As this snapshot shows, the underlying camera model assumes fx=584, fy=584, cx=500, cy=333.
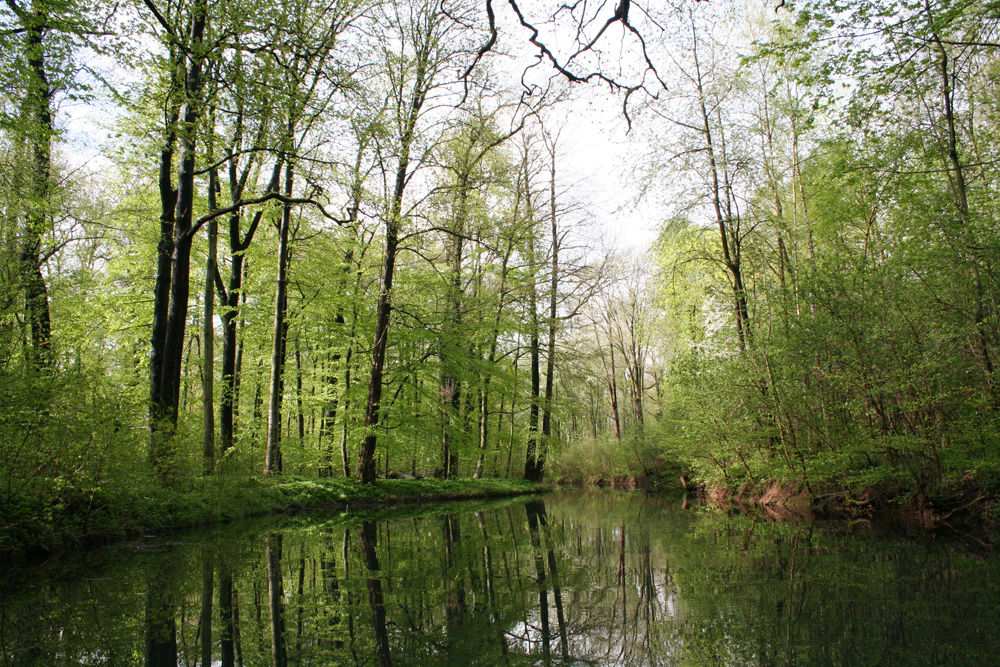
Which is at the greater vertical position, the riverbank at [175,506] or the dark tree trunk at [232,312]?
the dark tree trunk at [232,312]

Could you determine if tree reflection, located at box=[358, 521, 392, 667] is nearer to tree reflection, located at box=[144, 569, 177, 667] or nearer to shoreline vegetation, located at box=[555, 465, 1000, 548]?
tree reflection, located at box=[144, 569, 177, 667]

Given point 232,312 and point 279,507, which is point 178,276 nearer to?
point 232,312

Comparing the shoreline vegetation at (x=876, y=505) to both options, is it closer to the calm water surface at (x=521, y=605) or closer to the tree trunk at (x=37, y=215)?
the calm water surface at (x=521, y=605)

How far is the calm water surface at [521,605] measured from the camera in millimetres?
2879

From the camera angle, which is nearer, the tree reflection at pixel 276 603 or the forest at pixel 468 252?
the tree reflection at pixel 276 603

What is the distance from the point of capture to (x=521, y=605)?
386 cm

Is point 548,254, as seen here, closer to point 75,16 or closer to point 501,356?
point 501,356

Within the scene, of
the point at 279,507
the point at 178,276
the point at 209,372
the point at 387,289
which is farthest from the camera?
the point at 387,289

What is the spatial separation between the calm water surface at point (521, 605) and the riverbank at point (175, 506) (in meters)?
0.57

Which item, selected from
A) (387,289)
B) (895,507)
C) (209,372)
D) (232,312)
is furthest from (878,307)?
(232,312)

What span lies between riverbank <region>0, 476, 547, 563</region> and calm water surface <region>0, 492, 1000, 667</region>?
0.57 m

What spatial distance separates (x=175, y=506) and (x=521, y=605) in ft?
24.3

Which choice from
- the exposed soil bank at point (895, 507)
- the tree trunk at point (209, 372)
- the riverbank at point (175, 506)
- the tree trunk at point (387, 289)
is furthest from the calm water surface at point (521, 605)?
the tree trunk at point (387, 289)

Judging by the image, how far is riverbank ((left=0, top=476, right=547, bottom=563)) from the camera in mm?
6332
